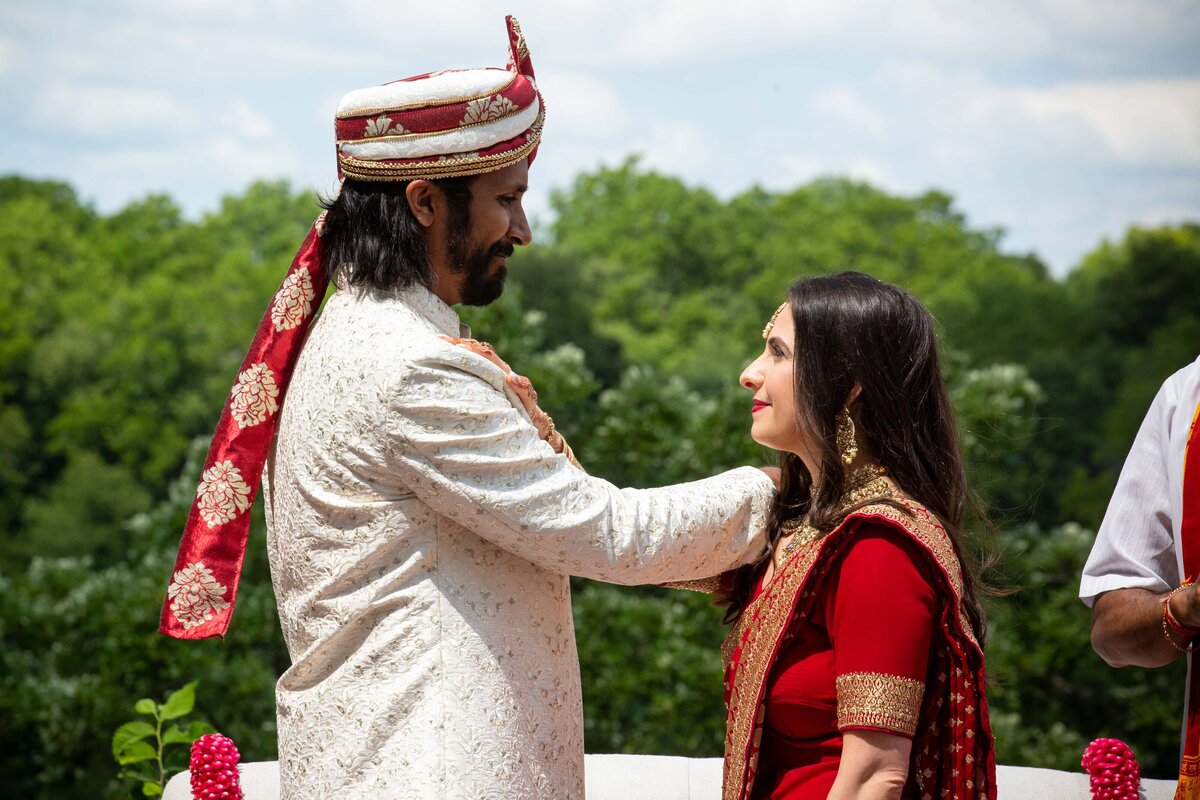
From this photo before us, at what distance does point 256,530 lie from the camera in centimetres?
685

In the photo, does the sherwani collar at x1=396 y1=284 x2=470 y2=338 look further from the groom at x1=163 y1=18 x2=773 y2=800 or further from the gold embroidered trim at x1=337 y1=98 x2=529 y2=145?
the gold embroidered trim at x1=337 y1=98 x2=529 y2=145

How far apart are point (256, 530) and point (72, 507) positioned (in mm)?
14904

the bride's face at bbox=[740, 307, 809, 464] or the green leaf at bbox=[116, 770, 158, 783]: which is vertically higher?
the bride's face at bbox=[740, 307, 809, 464]

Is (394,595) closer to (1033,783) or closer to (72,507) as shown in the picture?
(1033,783)

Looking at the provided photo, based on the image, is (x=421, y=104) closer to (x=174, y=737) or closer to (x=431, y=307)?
(x=431, y=307)

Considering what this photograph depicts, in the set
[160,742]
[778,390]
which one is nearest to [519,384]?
[778,390]

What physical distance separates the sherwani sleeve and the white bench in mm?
1315

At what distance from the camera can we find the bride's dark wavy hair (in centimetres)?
237

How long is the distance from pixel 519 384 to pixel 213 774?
160 cm

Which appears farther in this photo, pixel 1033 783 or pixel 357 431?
pixel 1033 783

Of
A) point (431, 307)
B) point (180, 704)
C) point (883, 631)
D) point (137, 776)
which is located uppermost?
point (431, 307)

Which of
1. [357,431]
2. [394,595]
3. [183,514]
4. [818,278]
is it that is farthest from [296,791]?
[183,514]

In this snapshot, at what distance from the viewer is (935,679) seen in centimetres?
227

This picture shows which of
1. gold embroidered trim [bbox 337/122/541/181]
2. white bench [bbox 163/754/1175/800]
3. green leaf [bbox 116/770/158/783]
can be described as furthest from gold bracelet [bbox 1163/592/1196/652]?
green leaf [bbox 116/770/158/783]
